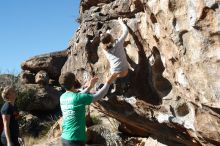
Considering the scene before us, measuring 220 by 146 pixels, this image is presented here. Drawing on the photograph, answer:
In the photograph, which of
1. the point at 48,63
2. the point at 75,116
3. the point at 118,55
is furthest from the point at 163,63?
the point at 48,63

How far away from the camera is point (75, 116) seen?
263 inches

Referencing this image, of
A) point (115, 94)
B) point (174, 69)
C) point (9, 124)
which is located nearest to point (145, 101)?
point (115, 94)

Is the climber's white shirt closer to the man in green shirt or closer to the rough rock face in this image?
the rough rock face

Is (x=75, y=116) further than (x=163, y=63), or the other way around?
(x=163, y=63)

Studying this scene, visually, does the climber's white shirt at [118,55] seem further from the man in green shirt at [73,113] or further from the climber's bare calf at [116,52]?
the man in green shirt at [73,113]

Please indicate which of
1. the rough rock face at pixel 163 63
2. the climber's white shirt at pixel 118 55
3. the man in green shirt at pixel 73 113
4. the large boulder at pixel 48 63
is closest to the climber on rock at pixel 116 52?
the climber's white shirt at pixel 118 55

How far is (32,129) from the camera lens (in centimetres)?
2008

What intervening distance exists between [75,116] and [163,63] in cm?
270

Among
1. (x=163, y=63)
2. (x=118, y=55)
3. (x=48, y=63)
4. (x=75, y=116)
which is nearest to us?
(x=75, y=116)

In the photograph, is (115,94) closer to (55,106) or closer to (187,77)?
(187,77)

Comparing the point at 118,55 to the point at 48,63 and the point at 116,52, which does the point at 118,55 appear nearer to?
the point at 116,52

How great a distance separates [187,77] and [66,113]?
2.13 metres

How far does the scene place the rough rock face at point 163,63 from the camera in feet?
23.0

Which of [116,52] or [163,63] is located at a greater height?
[116,52]
